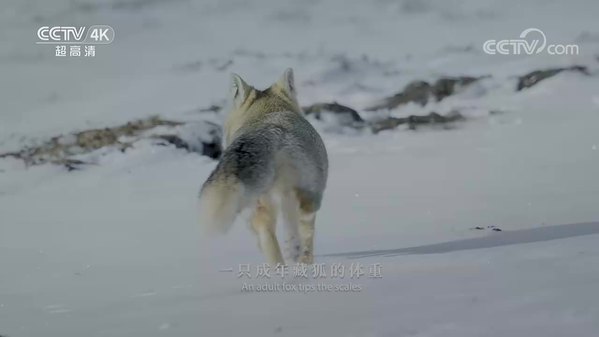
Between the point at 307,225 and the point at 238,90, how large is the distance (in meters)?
0.42

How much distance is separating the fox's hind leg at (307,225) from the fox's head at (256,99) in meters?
0.26

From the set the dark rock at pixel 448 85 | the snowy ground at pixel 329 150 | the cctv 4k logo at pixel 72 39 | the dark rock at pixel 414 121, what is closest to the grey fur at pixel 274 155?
the snowy ground at pixel 329 150

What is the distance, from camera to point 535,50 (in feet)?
7.91

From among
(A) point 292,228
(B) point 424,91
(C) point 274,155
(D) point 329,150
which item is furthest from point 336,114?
(C) point 274,155

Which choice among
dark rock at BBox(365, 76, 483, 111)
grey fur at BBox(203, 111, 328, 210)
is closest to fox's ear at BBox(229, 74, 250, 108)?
grey fur at BBox(203, 111, 328, 210)

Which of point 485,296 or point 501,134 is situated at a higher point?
point 501,134

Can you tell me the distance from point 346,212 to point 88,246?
2.29 ft

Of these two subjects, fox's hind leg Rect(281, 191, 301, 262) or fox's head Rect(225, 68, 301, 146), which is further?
fox's head Rect(225, 68, 301, 146)

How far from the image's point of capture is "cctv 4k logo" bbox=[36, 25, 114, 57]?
8.00ft

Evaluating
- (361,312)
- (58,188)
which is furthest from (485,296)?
(58,188)

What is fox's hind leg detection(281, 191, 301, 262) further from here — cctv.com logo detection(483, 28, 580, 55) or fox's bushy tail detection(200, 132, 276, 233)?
cctv.com logo detection(483, 28, 580, 55)

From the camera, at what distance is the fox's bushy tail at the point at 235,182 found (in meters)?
1.81

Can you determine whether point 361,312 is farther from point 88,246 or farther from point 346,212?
point 88,246

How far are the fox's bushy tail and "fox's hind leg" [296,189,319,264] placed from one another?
27cm
